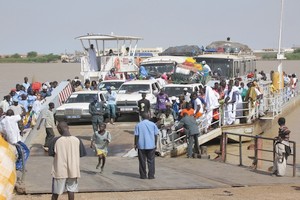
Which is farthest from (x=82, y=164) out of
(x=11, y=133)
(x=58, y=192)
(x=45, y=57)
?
(x=45, y=57)

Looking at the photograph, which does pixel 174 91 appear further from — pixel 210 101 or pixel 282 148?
pixel 282 148

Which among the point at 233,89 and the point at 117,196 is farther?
the point at 233,89

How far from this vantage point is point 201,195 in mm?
11312

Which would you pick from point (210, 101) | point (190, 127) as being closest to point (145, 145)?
point (190, 127)

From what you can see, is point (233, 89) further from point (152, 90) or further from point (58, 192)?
point (58, 192)

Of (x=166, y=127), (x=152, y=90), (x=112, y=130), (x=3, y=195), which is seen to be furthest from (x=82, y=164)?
(x=152, y=90)

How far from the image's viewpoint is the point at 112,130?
64.6 feet

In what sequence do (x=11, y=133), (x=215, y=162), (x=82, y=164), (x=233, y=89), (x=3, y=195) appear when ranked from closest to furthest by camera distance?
(x=3, y=195) → (x=11, y=133) → (x=82, y=164) → (x=215, y=162) → (x=233, y=89)

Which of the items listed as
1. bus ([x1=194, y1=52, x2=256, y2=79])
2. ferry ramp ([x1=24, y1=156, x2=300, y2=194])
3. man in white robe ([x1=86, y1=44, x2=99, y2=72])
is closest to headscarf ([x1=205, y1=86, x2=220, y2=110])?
ferry ramp ([x1=24, y1=156, x2=300, y2=194])

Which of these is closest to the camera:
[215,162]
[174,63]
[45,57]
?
[215,162]

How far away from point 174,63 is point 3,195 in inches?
875

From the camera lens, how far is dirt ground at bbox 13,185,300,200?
11.0 metres

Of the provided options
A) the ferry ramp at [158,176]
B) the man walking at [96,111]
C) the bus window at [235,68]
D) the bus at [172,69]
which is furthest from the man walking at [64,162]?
the bus window at [235,68]

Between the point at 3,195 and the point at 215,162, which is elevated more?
the point at 3,195
